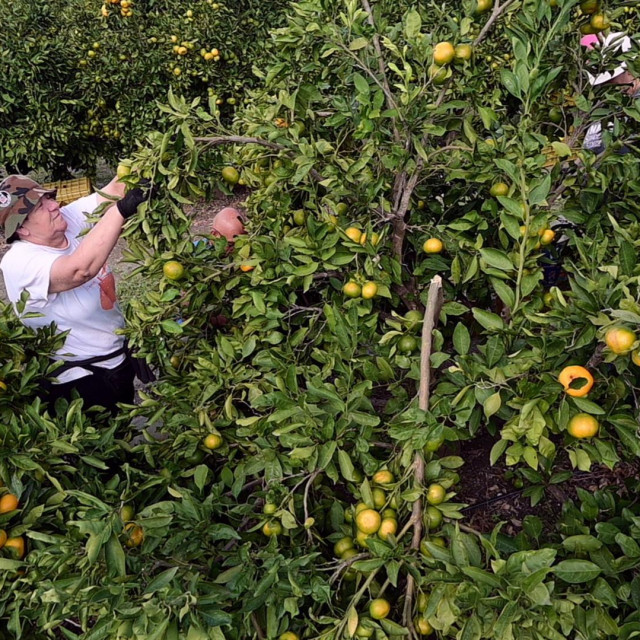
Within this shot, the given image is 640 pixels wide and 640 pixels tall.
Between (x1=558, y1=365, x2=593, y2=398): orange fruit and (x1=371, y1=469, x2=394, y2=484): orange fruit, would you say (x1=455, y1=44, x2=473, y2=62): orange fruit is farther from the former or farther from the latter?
(x1=371, y1=469, x2=394, y2=484): orange fruit

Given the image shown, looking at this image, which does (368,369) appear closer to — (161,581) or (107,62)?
(161,581)

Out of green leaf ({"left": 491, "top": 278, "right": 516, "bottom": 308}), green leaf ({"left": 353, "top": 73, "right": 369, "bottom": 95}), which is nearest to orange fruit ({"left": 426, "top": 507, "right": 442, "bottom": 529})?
green leaf ({"left": 491, "top": 278, "right": 516, "bottom": 308})

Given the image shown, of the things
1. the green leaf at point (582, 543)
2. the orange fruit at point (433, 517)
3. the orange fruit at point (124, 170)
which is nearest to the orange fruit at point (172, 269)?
the orange fruit at point (124, 170)

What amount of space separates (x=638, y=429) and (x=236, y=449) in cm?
108

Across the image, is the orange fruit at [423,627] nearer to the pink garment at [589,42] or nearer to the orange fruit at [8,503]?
the orange fruit at [8,503]

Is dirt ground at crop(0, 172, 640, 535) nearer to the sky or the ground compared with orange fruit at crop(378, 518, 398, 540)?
nearer to the ground

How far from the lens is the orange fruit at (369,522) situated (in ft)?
4.30

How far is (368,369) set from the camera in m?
1.40

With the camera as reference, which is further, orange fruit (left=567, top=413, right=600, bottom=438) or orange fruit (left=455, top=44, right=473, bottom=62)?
orange fruit (left=455, top=44, right=473, bottom=62)

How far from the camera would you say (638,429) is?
1115mm

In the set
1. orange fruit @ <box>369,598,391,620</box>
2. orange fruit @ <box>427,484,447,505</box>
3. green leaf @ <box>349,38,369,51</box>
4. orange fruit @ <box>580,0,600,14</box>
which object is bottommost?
orange fruit @ <box>369,598,391,620</box>

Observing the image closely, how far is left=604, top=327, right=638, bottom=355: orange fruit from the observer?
37.6 inches

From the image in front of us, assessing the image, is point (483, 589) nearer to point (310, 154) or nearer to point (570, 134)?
point (310, 154)

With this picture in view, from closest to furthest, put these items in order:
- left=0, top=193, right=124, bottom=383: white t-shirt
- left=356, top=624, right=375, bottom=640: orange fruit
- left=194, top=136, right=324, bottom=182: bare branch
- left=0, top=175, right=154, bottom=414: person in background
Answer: left=356, top=624, right=375, bottom=640: orange fruit < left=194, top=136, right=324, bottom=182: bare branch < left=0, top=175, right=154, bottom=414: person in background < left=0, top=193, right=124, bottom=383: white t-shirt
